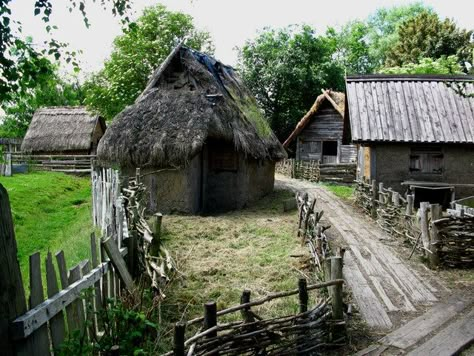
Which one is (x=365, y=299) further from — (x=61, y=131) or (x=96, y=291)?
(x=61, y=131)

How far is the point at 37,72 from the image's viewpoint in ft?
11.8

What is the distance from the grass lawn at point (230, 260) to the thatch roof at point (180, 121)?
222cm

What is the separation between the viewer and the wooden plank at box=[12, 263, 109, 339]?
284cm

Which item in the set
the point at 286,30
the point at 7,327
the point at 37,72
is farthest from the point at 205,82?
the point at 286,30

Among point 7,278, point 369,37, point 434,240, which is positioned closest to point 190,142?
point 434,240

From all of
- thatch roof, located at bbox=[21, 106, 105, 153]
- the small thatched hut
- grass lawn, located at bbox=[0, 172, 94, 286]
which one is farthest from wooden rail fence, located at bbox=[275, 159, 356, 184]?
thatch roof, located at bbox=[21, 106, 105, 153]

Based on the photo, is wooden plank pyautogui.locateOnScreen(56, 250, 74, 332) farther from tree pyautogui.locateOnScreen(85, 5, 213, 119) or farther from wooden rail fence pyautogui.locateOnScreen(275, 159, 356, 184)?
tree pyautogui.locateOnScreen(85, 5, 213, 119)

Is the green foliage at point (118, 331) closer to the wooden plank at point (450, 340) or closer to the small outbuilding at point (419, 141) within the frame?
the wooden plank at point (450, 340)

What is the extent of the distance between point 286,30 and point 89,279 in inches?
1279

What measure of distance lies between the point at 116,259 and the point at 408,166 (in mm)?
13061

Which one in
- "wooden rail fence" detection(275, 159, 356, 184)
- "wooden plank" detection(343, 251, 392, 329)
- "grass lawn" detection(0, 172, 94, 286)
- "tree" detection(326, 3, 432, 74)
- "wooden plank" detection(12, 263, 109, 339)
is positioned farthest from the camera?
"tree" detection(326, 3, 432, 74)

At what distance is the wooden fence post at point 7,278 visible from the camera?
273 cm

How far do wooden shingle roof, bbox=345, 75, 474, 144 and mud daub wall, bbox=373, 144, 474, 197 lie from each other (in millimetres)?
488

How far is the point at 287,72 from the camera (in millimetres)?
31812
